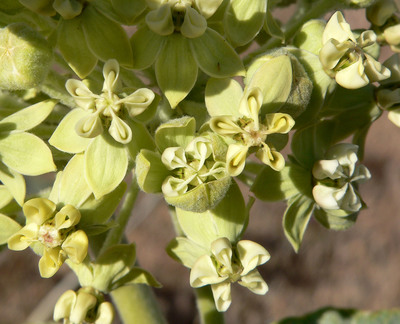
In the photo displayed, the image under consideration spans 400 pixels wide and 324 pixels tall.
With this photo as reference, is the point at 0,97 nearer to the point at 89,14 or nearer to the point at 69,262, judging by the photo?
the point at 89,14

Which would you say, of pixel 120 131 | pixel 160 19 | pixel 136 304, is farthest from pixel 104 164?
pixel 136 304

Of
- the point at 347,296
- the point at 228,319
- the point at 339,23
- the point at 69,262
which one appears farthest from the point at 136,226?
the point at 339,23

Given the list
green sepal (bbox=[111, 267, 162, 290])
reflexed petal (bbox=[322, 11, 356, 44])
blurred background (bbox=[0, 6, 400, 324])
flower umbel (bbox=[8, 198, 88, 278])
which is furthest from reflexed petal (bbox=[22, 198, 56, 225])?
blurred background (bbox=[0, 6, 400, 324])

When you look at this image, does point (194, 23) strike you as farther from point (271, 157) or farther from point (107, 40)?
point (271, 157)

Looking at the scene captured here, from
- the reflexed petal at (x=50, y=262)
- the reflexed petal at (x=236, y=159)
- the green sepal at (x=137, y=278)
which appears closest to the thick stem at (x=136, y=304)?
the green sepal at (x=137, y=278)

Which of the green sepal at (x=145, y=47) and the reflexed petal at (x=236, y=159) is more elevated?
the green sepal at (x=145, y=47)

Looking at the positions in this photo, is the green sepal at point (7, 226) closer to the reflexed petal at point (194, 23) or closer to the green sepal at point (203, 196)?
the green sepal at point (203, 196)

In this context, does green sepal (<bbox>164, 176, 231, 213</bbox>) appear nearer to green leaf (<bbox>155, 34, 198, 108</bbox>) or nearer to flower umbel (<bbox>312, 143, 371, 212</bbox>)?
green leaf (<bbox>155, 34, 198, 108</bbox>)
